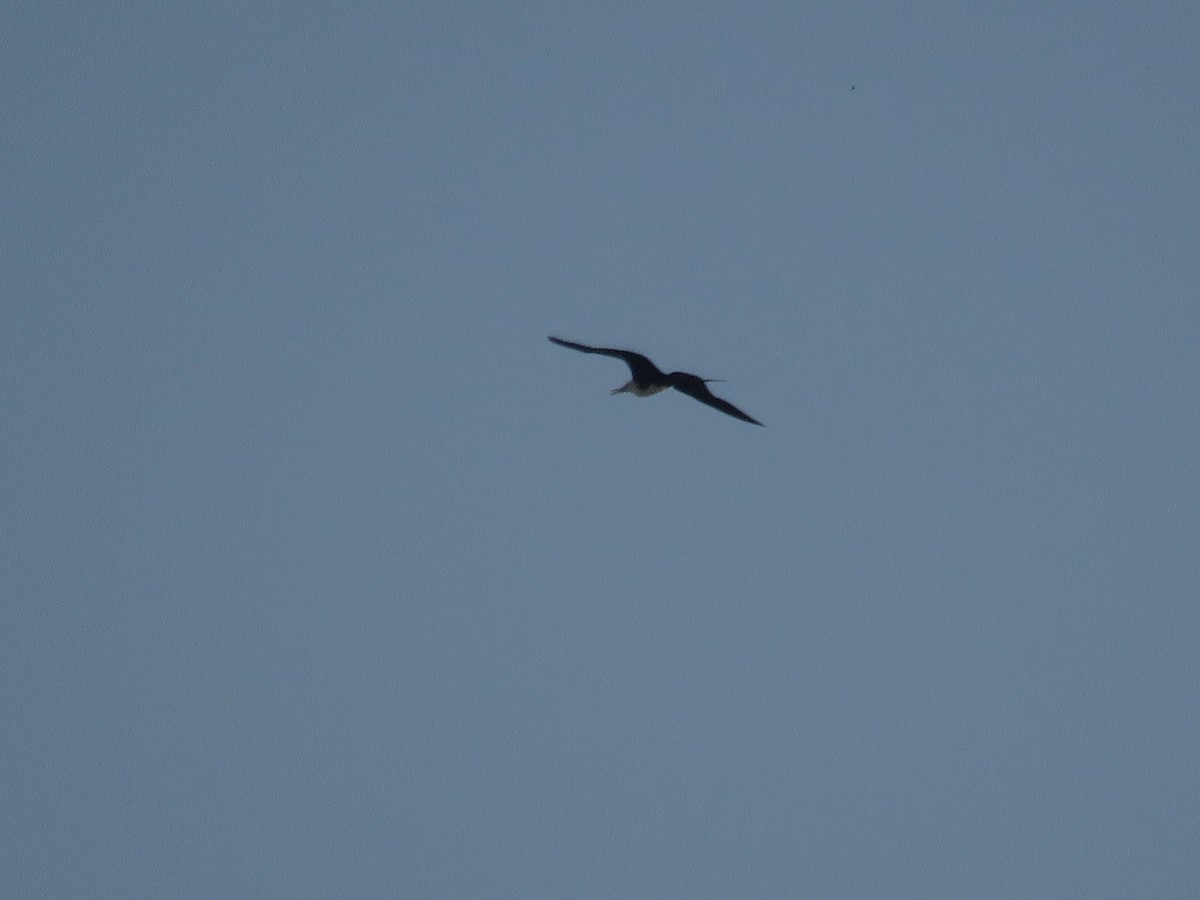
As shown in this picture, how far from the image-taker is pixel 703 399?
1695 cm

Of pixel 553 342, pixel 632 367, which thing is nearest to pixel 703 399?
pixel 632 367

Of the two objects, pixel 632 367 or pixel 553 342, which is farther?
pixel 632 367

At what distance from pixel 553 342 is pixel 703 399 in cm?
249

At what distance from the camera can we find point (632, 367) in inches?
674

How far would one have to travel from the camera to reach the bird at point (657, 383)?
1644cm

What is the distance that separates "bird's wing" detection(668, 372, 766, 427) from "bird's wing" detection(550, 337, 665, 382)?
27cm

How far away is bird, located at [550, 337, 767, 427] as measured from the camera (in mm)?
16438

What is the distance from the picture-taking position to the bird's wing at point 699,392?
16438mm

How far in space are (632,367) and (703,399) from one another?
108 centimetres

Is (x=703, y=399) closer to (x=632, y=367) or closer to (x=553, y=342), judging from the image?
(x=632, y=367)

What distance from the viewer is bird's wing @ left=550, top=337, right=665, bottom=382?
1606 centimetres

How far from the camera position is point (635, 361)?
Answer: 16.8 m

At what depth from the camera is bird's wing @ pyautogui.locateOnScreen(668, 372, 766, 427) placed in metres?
16.4

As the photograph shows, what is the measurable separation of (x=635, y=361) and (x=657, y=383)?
0.52 meters
